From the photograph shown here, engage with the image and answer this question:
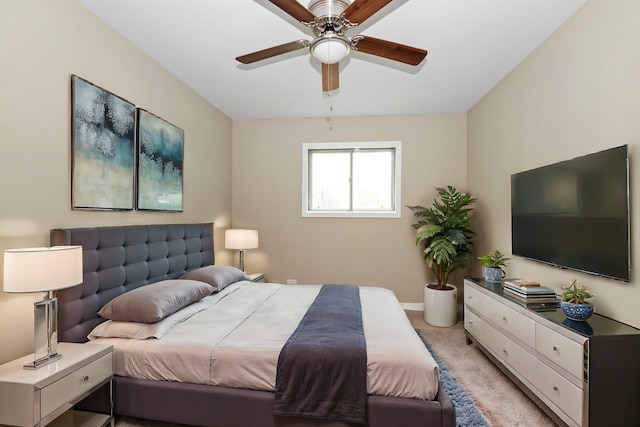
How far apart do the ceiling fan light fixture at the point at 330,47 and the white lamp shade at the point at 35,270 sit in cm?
180

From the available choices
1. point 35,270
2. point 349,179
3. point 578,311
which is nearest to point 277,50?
point 35,270

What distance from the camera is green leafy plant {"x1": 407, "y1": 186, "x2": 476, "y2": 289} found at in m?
3.71

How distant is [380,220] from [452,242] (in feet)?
3.46

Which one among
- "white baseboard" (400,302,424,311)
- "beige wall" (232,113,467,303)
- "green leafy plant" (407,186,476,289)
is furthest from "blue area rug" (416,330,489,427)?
"beige wall" (232,113,467,303)

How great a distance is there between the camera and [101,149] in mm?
2314

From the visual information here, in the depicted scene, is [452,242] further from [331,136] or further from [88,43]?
[88,43]

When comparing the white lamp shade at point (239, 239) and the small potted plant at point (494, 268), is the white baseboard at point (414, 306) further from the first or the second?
the white lamp shade at point (239, 239)

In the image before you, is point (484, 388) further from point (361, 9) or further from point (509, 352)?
point (361, 9)

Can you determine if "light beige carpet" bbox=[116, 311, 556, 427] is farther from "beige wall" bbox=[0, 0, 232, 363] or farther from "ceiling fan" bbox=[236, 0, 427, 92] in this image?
"ceiling fan" bbox=[236, 0, 427, 92]

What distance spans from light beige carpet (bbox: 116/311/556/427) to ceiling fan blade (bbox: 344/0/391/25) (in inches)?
101

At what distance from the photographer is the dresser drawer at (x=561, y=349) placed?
166 centimetres

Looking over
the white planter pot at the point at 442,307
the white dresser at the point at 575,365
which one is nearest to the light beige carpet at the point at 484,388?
the white dresser at the point at 575,365

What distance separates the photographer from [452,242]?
3713 millimetres

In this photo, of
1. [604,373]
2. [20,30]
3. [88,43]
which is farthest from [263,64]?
[604,373]
